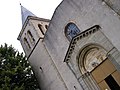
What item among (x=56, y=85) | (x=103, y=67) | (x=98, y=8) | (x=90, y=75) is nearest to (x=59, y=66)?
(x=56, y=85)

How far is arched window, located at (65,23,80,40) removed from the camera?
15531mm

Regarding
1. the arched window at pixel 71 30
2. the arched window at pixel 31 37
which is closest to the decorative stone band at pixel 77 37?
the arched window at pixel 71 30

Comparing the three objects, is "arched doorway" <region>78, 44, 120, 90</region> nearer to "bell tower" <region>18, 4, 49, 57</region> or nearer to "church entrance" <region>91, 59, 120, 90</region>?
"church entrance" <region>91, 59, 120, 90</region>

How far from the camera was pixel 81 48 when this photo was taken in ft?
47.5

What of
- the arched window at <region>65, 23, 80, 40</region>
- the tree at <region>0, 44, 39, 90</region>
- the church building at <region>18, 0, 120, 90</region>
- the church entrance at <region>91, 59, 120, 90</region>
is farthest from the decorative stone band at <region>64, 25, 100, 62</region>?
the tree at <region>0, 44, 39, 90</region>

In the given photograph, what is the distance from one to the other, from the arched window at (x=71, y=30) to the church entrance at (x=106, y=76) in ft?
10.3

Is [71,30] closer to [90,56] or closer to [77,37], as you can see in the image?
[77,37]

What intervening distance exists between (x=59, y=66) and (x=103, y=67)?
412cm

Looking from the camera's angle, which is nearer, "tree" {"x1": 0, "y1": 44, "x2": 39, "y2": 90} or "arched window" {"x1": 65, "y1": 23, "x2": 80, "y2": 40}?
"arched window" {"x1": 65, "y1": 23, "x2": 80, "y2": 40}

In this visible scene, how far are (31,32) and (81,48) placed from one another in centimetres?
777

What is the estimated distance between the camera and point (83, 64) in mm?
14852

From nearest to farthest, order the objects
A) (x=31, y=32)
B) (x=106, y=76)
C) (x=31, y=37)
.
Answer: (x=106, y=76), (x=31, y=32), (x=31, y=37)

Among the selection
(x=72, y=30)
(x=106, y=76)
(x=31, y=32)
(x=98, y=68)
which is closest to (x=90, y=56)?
(x=98, y=68)

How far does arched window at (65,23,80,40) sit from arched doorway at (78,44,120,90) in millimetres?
1728
